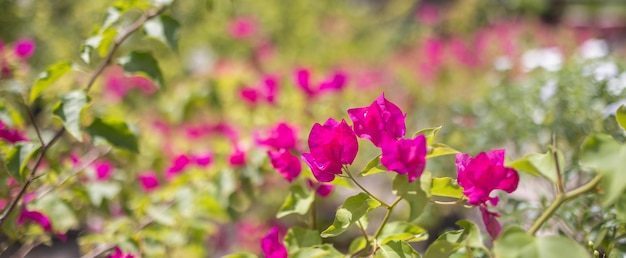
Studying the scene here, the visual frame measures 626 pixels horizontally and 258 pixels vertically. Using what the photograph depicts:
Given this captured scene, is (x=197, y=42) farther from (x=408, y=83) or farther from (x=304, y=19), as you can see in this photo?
(x=408, y=83)

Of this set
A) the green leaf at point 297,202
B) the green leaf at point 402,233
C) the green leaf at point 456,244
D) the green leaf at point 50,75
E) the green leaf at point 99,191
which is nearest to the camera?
the green leaf at point 456,244

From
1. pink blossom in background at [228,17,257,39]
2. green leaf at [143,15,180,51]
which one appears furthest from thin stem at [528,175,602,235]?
pink blossom in background at [228,17,257,39]

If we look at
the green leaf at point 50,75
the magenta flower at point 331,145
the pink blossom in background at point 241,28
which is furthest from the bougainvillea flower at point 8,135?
the pink blossom in background at point 241,28

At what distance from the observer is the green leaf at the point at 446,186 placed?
81cm

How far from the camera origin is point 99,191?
4.75 ft

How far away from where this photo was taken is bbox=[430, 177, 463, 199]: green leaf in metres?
0.81

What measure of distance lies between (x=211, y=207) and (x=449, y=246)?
0.97 metres

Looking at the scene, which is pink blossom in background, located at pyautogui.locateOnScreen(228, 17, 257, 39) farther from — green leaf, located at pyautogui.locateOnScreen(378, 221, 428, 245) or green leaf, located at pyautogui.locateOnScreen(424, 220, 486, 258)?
green leaf, located at pyautogui.locateOnScreen(424, 220, 486, 258)

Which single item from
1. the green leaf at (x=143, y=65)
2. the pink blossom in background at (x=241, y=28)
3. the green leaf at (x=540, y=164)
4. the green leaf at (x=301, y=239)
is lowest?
the pink blossom in background at (x=241, y=28)

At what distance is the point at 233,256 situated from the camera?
0.92 m

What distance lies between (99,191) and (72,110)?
1.27ft

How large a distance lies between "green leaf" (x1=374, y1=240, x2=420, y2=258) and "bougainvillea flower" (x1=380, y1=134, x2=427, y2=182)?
121 mm

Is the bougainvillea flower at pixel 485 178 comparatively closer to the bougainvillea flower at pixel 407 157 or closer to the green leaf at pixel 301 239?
the bougainvillea flower at pixel 407 157

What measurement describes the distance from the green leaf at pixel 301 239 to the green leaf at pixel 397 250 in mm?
158
